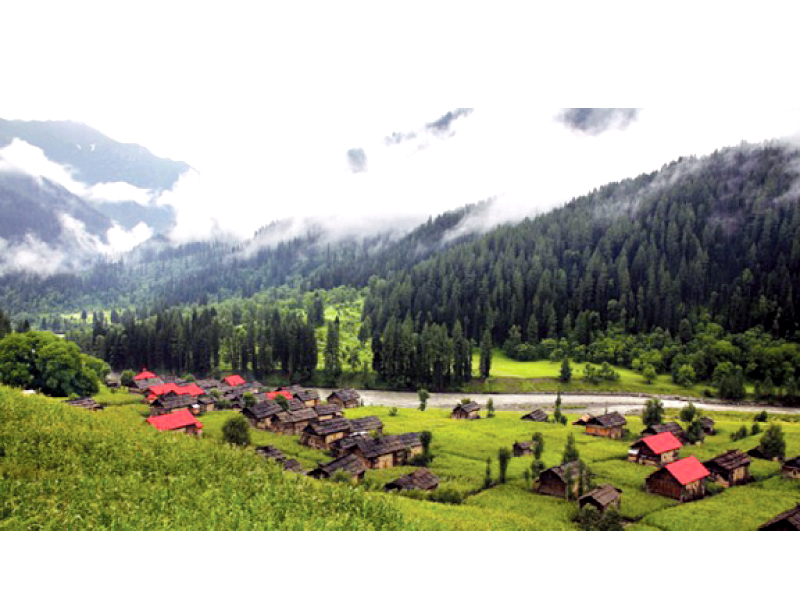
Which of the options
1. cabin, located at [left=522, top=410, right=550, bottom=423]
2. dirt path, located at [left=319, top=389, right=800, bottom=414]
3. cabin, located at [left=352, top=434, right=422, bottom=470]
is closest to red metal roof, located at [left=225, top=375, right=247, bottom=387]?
dirt path, located at [left=319, top=389, right=800, bottom=414]

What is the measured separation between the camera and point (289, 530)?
296 inches

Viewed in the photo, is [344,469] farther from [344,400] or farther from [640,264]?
[640,264]

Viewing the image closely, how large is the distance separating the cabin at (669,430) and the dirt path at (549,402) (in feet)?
45.8

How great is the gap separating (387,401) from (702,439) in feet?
96.3

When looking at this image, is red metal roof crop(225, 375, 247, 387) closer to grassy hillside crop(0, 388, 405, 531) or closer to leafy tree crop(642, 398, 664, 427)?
leafy tree crop(642, 398, 664, 427)

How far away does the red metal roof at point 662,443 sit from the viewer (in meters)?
25.0

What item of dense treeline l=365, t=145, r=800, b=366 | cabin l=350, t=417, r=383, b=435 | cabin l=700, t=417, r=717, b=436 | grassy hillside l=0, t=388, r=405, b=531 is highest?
dense treeline l=365, t=145, r=800, b=366

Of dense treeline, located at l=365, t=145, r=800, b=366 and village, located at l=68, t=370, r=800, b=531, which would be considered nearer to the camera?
village, located at l=68, t=370, r=800, b=531

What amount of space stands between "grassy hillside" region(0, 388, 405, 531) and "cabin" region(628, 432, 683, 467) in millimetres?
20646

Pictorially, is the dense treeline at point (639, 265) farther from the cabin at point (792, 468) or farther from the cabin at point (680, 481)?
the cabin at point (680, 481)

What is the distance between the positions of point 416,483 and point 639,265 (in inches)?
3377

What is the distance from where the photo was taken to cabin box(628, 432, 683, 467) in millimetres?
25047

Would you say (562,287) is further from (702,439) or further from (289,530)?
(289,530)

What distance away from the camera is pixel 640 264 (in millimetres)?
92188
